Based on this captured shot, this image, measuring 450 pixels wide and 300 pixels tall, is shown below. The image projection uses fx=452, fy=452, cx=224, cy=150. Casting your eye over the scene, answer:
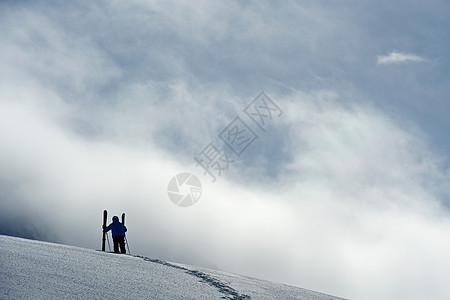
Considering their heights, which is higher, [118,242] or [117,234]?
[117,234]

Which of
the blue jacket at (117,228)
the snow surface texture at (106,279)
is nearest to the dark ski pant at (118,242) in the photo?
the blue jacket at (117,228)

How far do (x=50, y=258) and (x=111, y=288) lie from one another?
10.0 feet

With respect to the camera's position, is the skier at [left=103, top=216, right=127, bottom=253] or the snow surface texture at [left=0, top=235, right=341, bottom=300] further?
the skier at [left=103, top=216, right=127, bottom=253]

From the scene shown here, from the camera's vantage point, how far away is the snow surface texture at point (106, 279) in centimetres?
1013

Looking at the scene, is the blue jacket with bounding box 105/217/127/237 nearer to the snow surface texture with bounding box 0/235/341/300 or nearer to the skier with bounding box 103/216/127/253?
the skier with bounding box 103/216/127/253

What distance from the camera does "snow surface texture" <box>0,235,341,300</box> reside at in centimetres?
1013

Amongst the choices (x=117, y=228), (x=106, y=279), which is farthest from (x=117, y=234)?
(x=106, y=279)

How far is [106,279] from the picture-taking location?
1188cm

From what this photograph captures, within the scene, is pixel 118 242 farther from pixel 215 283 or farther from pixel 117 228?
pixel 215 283

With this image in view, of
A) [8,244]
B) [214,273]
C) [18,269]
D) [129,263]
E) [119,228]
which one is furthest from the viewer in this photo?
[119,228]

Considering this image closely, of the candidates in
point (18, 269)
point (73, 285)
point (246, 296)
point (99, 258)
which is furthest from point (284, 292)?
point (18, 269)

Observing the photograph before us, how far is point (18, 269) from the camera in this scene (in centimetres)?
→ 1102

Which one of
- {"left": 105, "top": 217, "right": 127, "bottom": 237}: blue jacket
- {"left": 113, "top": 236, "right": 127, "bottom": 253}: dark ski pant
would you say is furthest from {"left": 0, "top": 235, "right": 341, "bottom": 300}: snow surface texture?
{"left": 105, "top": 217, "right": 127, "bottom": 237}: blue jacket

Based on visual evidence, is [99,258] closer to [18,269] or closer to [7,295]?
[18,269]
